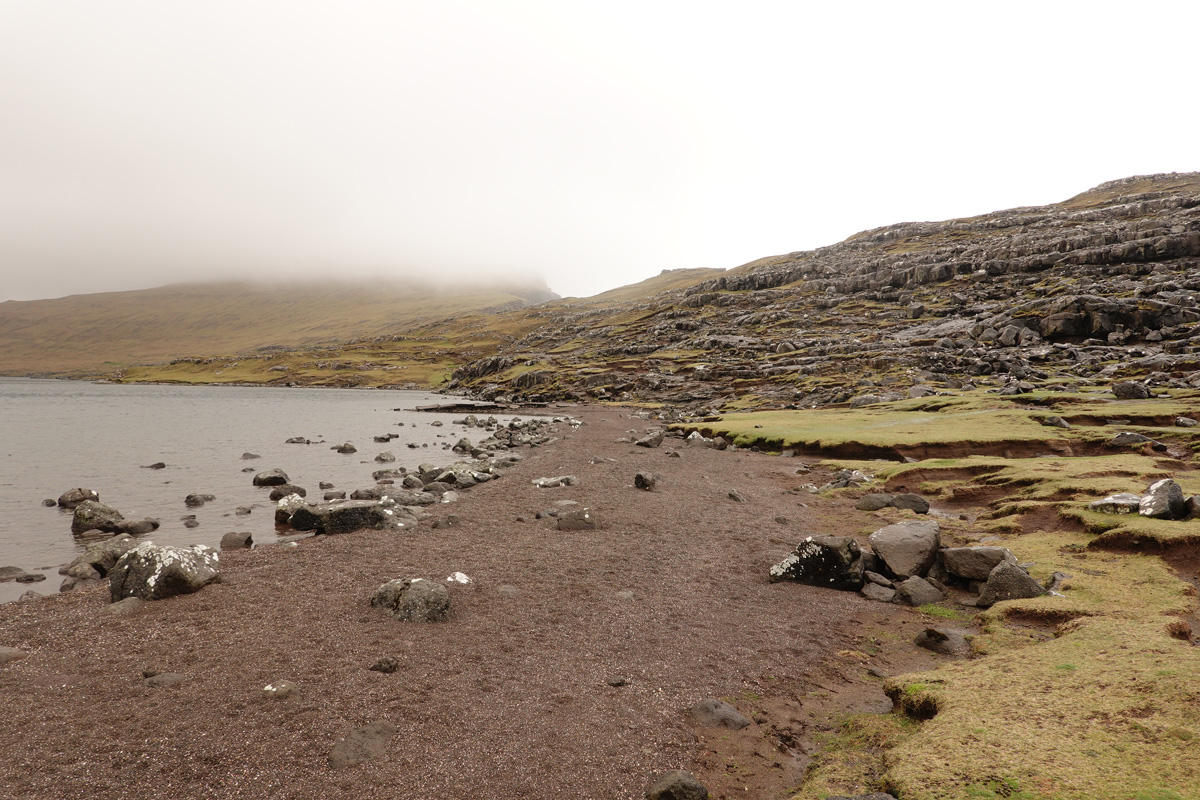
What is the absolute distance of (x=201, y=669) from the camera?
9.63 meters

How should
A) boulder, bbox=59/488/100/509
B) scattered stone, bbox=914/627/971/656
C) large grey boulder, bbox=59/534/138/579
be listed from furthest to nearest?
boulder, bbox=59/488/100/509 → large grey boulder, bbox=59/534/138/579 → scattered stone, bbox=914/627/971/656

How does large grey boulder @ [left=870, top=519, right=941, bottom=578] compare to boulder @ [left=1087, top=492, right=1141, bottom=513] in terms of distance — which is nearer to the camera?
large grey boulder @ [left=870, top=519, right=941, bottom=578]

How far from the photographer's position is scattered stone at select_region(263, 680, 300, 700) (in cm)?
885

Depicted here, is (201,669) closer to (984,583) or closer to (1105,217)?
(984,583)

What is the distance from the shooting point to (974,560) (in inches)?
599

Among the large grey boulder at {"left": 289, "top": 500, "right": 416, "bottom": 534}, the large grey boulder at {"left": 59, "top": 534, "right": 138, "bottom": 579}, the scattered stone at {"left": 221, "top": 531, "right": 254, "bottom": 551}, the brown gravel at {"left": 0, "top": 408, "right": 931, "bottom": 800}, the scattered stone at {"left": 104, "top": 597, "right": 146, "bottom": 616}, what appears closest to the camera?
the brown gravel at {"left": 0, "top": 408, "right": 931, "bottom": 800}

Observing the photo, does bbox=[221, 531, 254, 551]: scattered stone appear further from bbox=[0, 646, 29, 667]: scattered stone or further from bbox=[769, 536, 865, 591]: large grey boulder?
bbox=[769, 536, 865, 591]: large grey boulder

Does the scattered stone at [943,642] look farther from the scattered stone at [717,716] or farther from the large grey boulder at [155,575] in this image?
the large grey boulder at [155,575]

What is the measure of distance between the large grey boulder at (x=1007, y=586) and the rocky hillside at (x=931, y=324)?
55.0 meters

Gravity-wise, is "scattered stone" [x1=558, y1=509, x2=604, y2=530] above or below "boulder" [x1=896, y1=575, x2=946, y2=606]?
above

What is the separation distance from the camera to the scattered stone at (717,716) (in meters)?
9.03

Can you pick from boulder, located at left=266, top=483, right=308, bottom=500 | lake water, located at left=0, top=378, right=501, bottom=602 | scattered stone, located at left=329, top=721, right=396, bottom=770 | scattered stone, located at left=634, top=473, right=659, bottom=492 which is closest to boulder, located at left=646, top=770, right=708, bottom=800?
scattered stone, located at left=329, top=721, right=396, bottom=770

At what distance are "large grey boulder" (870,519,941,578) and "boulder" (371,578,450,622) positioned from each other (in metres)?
13.7

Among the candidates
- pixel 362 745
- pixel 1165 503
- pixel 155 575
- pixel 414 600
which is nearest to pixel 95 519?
pixel 155 575
